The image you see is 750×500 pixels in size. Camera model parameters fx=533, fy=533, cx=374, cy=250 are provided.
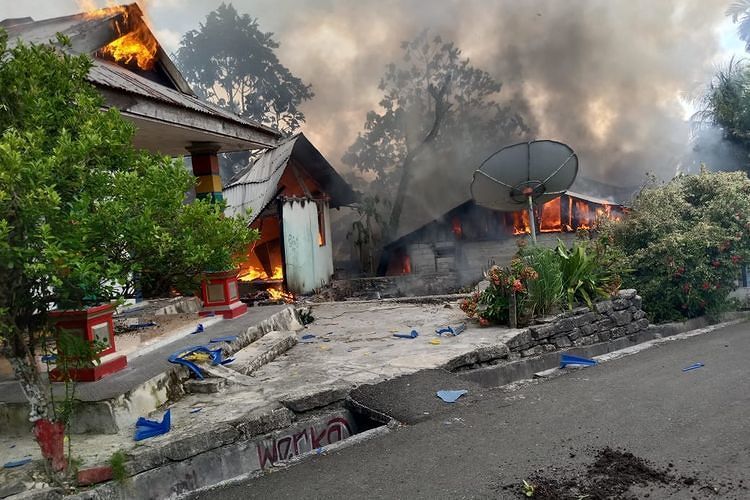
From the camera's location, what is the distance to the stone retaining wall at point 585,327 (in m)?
7.71

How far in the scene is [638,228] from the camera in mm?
10625

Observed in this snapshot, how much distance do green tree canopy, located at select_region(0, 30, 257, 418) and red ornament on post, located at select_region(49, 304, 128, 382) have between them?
3.95 ft

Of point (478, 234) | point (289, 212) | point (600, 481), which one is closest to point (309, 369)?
point (600, 481)

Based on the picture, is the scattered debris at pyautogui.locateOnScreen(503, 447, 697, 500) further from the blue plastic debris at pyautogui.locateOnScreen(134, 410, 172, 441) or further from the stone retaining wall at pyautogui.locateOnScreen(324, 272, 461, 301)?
the stone retaining wall at pyautogui.locateOnScreen(324, 272, 461, 301)

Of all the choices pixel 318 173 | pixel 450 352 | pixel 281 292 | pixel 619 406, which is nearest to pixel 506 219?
pixel 318 173

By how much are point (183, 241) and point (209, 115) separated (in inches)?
180

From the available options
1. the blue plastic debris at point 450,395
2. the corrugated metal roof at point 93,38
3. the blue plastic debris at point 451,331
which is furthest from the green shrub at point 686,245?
the corrugated metal roof at point 93,38

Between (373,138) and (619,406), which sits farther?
(373,138)

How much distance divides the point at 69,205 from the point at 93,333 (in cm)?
218

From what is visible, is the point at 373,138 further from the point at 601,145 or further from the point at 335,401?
the point at 335,401

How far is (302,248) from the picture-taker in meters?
16.6

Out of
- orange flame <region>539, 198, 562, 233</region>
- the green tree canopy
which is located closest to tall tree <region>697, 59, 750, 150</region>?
orange flame <region>539, 198, 562, 233</region>

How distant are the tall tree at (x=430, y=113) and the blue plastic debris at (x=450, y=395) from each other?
21.2 meters

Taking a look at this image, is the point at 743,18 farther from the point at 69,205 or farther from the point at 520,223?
the point at 69,205
